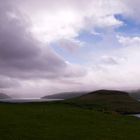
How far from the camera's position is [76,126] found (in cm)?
4841

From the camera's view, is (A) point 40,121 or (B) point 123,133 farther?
(A) point 40,121

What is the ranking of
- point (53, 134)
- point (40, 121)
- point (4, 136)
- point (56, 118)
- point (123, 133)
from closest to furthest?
point (4, 136) < point (53, 134) < point (123, 133) < point (40, 121) < point (56, 118)

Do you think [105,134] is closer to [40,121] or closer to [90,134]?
[90,134]

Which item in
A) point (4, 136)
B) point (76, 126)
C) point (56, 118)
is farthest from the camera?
point (56, 118)

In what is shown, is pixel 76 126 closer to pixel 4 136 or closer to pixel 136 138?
pixel 136 138

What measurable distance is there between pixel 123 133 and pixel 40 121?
13890 millimetres

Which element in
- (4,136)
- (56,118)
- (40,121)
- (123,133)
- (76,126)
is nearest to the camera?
(4,136)

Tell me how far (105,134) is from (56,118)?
15098 mm

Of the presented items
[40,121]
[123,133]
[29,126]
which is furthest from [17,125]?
[123,133]

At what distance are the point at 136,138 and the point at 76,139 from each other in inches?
340

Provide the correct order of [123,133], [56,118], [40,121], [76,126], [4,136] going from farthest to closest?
[56,118], [40,121], [76,126], [123,133], [4,136]

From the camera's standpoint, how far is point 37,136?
127 ft

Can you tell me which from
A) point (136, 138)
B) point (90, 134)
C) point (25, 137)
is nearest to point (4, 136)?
point (25, 137)

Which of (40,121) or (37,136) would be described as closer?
(37,136)
